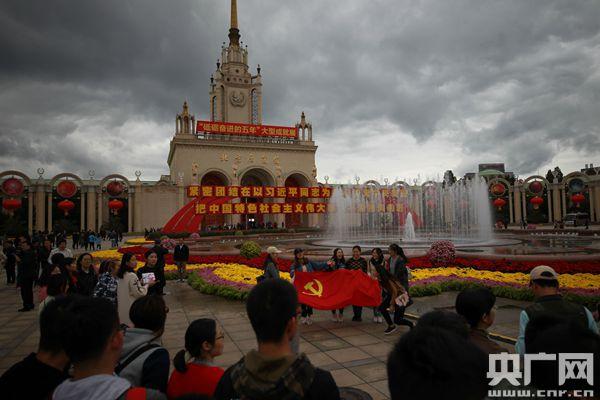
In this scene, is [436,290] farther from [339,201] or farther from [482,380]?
[339,201]

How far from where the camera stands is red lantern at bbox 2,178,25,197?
29188 millimetres

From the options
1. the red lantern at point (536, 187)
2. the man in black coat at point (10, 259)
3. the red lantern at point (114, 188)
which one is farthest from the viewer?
the red lantern at point (536, 187)

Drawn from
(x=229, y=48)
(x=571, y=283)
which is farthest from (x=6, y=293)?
(x=229, y=48)

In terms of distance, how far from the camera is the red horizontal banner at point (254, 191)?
106ft

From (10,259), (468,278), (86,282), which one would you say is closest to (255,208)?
(10,259)

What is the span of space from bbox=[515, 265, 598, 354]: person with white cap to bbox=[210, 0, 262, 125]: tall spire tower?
44907 mm

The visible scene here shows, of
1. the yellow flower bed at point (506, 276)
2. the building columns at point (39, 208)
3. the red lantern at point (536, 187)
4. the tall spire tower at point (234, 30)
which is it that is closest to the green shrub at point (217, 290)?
the yellow flower bed at point (506, 276)

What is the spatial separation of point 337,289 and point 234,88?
4328cm

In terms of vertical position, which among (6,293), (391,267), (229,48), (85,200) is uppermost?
(229,48)

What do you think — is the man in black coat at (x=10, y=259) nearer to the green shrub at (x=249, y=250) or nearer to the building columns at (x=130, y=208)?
the green shrub at (x=249, y=250)

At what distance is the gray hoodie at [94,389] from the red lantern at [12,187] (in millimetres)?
34925

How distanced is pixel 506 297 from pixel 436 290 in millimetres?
1552

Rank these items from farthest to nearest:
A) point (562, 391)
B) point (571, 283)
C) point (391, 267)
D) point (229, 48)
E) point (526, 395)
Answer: point (229, 48), point (571, 283), point (391, 267), point (526, 395), point (562, 391)

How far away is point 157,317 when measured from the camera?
2967 mm
